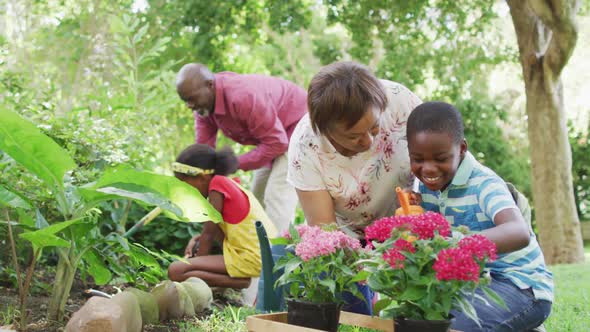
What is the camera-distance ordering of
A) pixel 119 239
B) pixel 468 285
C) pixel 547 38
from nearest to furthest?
pixel 468 285, pixel 119 239, pixel 547 38

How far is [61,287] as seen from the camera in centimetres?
297

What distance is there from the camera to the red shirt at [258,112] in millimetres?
4781

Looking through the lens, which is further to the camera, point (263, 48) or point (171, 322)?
point (263, 48)

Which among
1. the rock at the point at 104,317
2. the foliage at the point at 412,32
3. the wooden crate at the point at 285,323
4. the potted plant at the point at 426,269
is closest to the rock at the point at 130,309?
the rock at the point at 104,317

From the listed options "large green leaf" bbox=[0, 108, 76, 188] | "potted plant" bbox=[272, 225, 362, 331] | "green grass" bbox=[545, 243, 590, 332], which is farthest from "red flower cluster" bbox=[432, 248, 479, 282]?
"green grass" bbox=[545, 243, 590, 332]

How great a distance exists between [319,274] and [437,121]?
693 millimetres

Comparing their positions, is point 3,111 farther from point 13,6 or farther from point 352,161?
point 13,6

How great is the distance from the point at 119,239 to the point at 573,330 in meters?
2.09

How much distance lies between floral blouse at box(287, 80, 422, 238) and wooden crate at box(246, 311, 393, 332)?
→ 2.62 feet

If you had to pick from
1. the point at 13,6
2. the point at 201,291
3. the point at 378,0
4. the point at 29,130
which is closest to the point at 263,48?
the point at 13,6

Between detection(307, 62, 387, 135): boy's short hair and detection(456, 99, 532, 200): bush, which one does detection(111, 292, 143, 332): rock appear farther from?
detection(456, 99, 532, 200): bush

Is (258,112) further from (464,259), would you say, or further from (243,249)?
(464,259)

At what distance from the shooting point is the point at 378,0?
8.95 metres

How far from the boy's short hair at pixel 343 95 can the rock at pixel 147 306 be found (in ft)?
3.96
